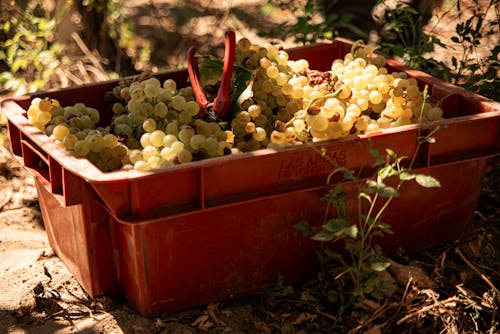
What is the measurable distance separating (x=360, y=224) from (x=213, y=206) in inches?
20.5

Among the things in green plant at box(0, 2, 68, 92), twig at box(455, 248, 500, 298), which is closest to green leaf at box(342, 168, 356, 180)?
twig at box(455, 248, 500, 298)

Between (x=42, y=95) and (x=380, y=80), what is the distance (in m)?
1.33

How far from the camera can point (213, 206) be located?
238 centimetres

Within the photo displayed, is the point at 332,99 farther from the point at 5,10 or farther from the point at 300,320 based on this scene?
the point at 5,10

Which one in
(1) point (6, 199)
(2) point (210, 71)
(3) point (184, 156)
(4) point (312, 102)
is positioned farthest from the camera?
(1) point (6, 199)

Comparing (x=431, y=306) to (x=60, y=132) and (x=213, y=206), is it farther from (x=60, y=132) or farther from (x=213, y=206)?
(x=60, y=132)

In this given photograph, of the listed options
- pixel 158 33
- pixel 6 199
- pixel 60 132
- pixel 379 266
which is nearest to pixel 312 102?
pixel 379 266

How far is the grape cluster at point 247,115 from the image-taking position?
246 cm

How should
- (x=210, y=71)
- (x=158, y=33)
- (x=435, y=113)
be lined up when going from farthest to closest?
(x=158, y=33) → (x=210, y=71) → (x=435, y=113)

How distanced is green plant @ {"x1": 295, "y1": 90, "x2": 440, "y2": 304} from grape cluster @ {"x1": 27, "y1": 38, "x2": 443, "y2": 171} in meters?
0.16

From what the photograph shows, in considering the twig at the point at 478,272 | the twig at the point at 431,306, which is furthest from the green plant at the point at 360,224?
the twig at the point at 478,272

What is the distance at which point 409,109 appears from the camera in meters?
2.78

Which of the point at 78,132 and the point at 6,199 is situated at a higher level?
the point at 78,132

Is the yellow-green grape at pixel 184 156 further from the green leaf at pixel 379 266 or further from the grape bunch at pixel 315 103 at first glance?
the green leaf at pixel 379 266
